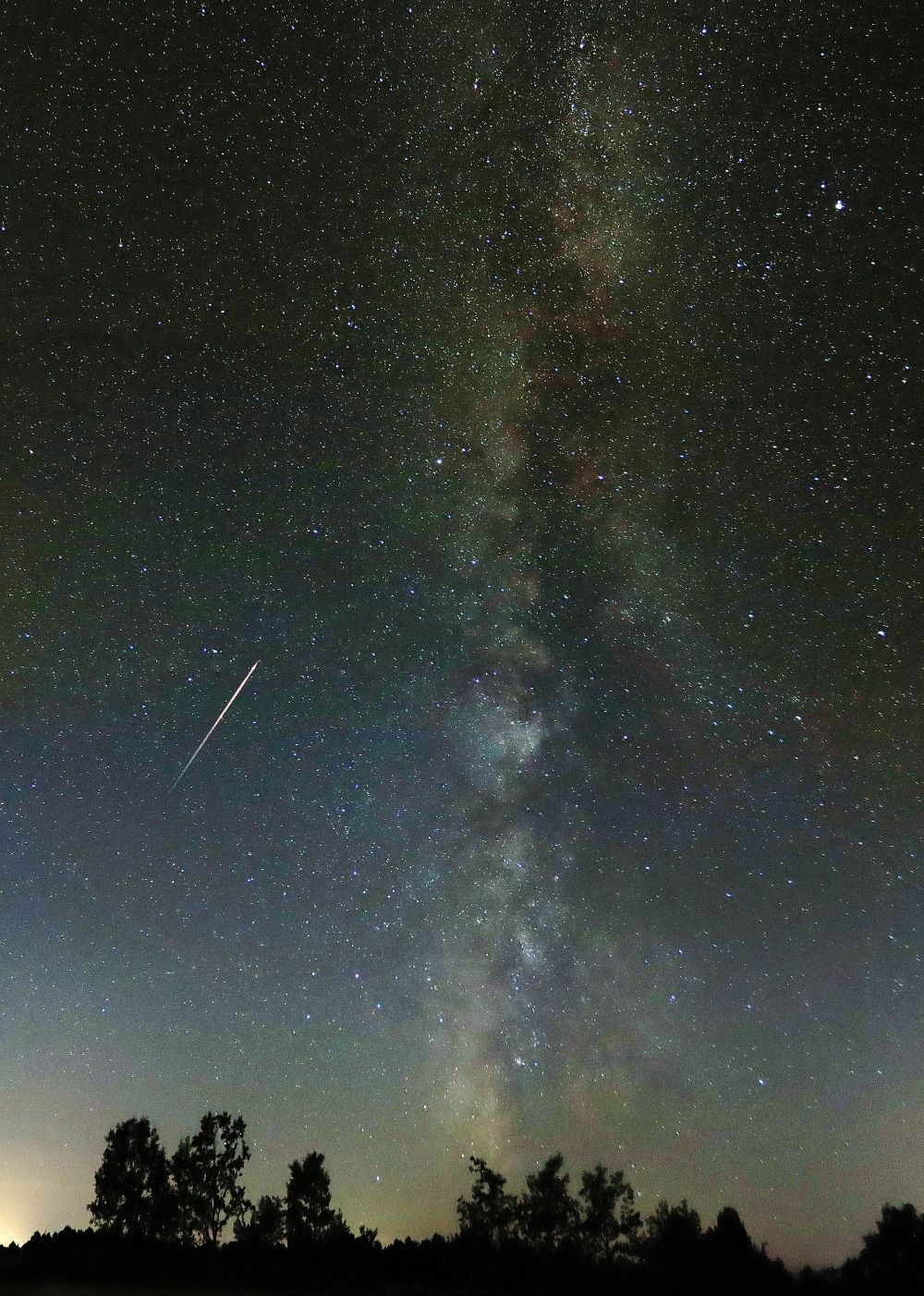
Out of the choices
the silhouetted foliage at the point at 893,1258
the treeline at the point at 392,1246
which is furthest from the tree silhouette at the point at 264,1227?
the silhouetted foliage at the point at 893,1258

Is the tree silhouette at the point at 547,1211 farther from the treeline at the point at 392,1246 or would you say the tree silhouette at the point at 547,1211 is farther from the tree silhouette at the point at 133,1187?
the tree silhouette at the point at 133,1187

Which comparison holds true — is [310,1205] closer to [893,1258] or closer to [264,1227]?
[264,1227]

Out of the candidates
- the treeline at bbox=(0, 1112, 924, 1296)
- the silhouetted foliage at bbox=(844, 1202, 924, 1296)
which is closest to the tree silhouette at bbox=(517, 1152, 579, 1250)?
the treeline at bbox=(0, 1112, 924, 1296)

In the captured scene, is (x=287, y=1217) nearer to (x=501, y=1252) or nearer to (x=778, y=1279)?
(x=501, y=1252)

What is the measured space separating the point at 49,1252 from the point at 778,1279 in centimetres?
2104

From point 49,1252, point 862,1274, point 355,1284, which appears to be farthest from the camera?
point 862,1274

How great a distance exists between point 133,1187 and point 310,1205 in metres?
7.43

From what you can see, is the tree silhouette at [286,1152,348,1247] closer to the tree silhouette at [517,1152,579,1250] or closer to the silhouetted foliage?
the tree silhouette at [517,1152,579,1250]

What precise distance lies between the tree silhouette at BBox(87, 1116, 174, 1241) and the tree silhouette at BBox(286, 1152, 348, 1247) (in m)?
4.90

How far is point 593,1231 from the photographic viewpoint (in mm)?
36531

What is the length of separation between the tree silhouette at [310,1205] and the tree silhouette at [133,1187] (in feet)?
16.1

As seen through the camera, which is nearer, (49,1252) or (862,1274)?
(49,1252)

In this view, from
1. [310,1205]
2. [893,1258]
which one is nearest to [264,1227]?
[310,1205]

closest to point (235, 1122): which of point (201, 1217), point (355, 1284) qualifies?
point (201, 1217)
